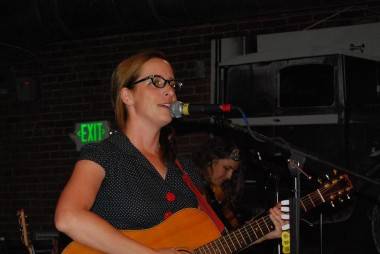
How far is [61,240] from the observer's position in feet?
16.4

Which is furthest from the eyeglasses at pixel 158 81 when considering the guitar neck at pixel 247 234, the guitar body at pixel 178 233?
the guitar neck at pixel 247 234

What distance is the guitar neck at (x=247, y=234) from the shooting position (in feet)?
10.9

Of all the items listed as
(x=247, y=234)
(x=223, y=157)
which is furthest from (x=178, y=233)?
(x=223, y=157)

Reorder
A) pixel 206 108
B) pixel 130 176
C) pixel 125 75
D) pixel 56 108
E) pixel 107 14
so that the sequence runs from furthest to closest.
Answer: pixel 56 108
pixel 107 14
pixel 125 75
pixel 130 176
pixel 206 108

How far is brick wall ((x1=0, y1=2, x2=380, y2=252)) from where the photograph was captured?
6520mm

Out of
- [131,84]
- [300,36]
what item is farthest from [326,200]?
[300,36]

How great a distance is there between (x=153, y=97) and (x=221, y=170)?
2.60 metres

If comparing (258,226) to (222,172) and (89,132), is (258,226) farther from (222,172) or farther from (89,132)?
(89,132)

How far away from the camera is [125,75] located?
319 centimetres

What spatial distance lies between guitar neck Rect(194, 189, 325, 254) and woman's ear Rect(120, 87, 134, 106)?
89 cm

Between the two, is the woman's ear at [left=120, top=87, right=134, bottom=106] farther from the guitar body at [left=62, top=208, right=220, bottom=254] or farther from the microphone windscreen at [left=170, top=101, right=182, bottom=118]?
the guitar body at [left=62, top=208, right=220, bottom=254]

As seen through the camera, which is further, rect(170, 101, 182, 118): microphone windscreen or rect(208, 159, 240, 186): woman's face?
rect(208, 159, 240, 186): woman's face

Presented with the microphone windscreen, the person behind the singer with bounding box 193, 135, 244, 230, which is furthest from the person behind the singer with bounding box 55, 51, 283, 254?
the person behind the singer with bounding box 193, 135, 244, 230

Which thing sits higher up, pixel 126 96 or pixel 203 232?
pixel 126 96
